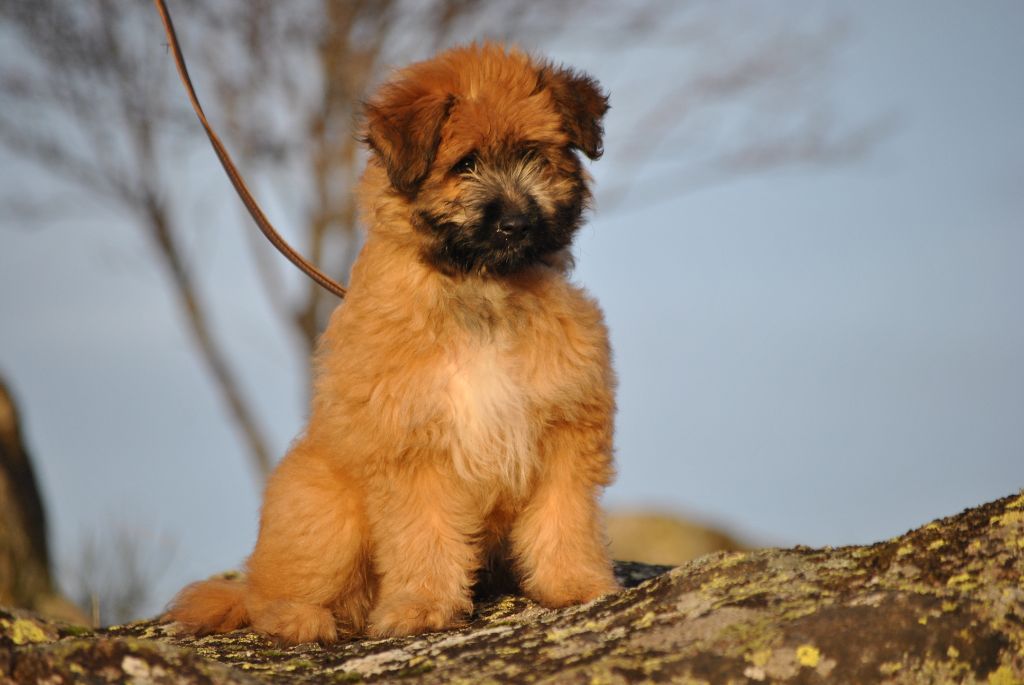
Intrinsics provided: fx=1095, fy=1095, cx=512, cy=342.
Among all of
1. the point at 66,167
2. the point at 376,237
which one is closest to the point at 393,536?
the point at 376,237

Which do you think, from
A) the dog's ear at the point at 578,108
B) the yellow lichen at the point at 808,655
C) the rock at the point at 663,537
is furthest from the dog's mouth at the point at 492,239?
the rock at the point at 663,537

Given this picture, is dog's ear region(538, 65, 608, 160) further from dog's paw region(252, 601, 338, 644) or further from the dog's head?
dog's paw region(252, 601, 338, 644)

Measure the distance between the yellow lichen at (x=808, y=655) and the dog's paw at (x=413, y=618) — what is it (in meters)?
1.81

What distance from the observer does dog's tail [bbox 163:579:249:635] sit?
5.29 meters

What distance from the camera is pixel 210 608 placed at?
535 centimetres

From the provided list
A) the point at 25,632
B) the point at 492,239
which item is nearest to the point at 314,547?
the point at 25,632

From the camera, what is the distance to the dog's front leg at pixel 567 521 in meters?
5.06

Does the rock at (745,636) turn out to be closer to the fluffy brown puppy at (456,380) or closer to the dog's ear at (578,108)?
the fluffy brown puppy at (456,380)

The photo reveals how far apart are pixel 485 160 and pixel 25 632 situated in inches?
105

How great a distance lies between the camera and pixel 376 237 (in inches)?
206

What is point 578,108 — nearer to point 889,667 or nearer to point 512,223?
point 512,223

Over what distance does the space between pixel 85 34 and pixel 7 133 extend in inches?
65.1

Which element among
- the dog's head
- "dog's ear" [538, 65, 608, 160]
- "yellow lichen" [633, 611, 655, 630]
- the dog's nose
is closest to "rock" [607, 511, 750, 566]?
"dog's ear" [538, 65, 608, 160]

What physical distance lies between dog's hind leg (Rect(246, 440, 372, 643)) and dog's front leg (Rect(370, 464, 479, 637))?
0.23 m
